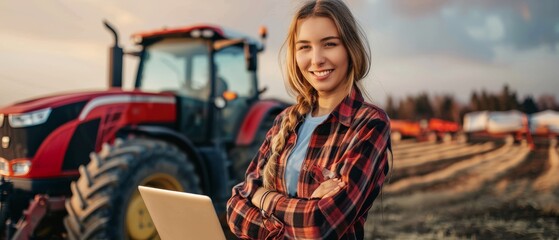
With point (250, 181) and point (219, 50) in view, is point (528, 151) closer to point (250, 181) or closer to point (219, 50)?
point (219, 50)

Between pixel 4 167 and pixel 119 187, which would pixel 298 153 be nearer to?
pixel 119 187

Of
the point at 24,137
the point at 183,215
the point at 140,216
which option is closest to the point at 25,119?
the point at 24,137

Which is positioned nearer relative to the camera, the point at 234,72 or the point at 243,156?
the point at 243,156

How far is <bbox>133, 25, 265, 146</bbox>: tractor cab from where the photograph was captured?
3.58 meters

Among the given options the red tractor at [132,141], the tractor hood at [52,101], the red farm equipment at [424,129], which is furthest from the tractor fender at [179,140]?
the red farm equipment at [424,129]

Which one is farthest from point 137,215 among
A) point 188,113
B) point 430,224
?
point 430,224

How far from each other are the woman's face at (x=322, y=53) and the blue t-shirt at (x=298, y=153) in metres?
0.11

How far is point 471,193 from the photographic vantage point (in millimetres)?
4754

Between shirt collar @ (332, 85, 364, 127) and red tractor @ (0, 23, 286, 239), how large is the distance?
1.77m

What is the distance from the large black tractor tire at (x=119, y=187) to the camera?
239 cm

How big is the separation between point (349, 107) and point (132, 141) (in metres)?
1.96

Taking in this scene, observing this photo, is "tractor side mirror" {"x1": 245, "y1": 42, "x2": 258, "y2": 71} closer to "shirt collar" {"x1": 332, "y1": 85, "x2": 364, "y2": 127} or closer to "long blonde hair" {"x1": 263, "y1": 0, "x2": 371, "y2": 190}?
"long blonde hair" {"x1": 263, "y1": 0, "x2": 371, "y2": 190}

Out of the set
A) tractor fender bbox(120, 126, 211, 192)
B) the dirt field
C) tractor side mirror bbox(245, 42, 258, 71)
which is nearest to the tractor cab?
tractor side mirror bbox(245, 42, 258, 71)

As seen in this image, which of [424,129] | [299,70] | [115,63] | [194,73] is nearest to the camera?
[299,70]
